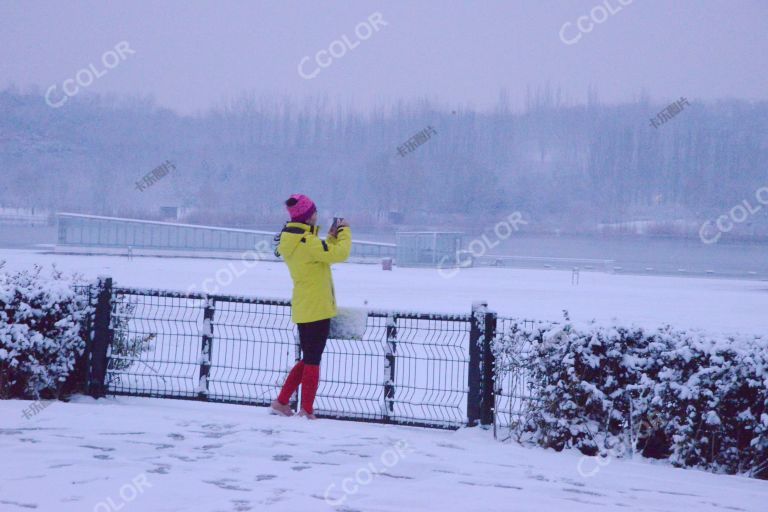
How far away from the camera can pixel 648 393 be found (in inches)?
268

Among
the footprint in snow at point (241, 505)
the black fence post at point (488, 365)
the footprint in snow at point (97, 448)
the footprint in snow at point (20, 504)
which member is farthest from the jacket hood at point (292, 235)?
the footprint in snow at point (20, 504)

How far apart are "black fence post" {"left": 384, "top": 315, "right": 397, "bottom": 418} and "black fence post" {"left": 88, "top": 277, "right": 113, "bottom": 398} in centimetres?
286

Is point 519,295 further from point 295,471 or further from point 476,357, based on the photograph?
point 295,471

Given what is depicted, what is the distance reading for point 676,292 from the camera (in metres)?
35.0

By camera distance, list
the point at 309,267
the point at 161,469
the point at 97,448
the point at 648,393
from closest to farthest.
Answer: the point at 161,469
the point at 97,448
the point at 648,393
the point at 309,267

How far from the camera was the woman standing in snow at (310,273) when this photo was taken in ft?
24.5

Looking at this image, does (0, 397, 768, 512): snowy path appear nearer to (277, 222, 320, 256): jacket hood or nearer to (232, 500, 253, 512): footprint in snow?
(232, 500, 253, 512): footprint in snow

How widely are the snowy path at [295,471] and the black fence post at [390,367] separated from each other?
33 centimetres

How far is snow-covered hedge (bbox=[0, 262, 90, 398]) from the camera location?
7996 millimetres

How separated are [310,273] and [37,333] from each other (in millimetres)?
2741

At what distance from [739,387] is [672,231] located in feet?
564

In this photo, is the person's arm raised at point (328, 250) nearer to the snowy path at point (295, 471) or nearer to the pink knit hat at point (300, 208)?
the pink knit hat at point (300, 208)

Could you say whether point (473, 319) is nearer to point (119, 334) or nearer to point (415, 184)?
point (119, 334)

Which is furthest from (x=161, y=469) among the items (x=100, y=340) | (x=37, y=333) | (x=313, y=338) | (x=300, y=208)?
(x=100, y=340)
